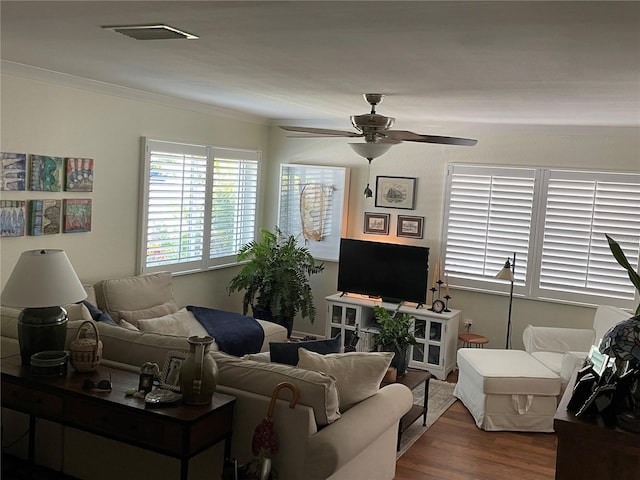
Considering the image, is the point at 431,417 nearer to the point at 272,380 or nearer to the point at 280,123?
the point at 272,380

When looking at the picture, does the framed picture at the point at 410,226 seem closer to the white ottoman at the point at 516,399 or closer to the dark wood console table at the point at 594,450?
the white ottoman at the point at 516,399

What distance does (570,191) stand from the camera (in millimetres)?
6242

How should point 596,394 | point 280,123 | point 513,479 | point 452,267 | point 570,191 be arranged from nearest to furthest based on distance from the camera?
point 596,394 < point 513,479 < point 570,191 < point 452,267 < point 280,123

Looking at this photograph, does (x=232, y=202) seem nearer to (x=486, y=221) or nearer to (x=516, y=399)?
(x=486, y=221)

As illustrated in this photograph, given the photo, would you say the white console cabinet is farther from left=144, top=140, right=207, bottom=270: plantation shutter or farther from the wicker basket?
the wicker basket

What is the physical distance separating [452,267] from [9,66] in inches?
175

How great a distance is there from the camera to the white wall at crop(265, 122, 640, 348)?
6.12m

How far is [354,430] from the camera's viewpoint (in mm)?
A: 3379

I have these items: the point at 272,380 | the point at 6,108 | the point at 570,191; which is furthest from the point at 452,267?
the point at 6,108

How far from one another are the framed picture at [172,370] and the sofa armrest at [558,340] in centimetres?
357

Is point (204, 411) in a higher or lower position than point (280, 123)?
lower

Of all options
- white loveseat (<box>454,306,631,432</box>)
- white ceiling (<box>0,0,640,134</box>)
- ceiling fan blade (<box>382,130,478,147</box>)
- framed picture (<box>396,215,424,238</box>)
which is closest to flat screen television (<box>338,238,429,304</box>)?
framed picture (<box>396,215,424,238</box>)

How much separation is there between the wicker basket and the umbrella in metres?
1.01

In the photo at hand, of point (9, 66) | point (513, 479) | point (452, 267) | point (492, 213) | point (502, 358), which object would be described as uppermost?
point (9, 66)
